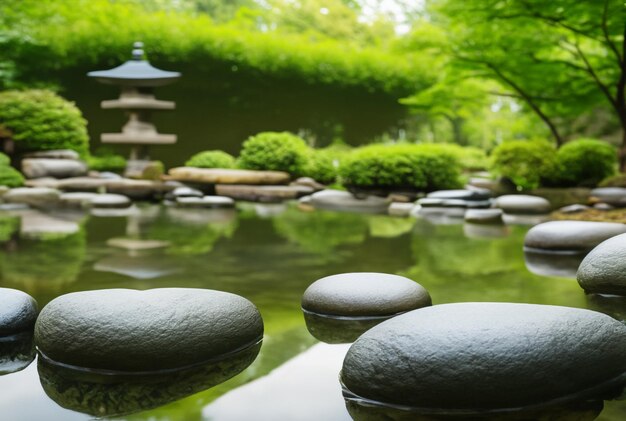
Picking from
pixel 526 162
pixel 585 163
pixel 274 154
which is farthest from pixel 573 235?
pixel 274 154

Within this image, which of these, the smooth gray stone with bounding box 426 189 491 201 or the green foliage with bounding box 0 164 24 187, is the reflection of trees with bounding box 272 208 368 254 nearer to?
the smooth gray stone with bounding box 426 189 491 201

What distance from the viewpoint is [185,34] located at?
60.8 ft

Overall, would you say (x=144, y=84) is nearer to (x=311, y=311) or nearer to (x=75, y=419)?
(x=311, y=311)

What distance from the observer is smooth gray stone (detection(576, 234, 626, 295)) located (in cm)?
416

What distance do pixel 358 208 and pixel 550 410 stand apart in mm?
9599

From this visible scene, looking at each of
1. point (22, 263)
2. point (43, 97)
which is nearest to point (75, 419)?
point (22, 263)

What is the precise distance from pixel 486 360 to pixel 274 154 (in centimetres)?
1249

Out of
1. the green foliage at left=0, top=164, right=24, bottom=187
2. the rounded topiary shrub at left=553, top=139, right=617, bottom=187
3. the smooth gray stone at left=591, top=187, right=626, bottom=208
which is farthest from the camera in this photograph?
the green foliage at left=0, top=164, right=24, bottom=187

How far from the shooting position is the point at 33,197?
1189cm

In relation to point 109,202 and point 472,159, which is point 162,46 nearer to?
point 109,202

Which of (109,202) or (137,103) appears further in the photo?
(137,103)

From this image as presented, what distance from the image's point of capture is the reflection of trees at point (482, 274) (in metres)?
4.48

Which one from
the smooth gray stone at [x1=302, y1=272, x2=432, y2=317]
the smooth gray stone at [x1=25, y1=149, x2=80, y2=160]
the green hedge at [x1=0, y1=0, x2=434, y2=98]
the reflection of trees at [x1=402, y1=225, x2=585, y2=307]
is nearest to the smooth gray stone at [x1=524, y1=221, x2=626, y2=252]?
the reflection of trees at [x1=402, y1=225, x2=585, y2=307]

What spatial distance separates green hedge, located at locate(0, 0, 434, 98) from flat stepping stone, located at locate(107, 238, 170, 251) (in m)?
12.2
